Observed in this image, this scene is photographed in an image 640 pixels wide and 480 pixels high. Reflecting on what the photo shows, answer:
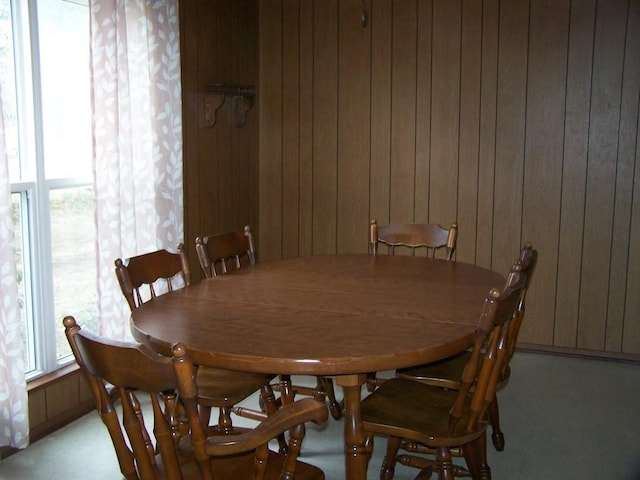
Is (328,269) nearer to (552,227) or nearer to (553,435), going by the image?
(553,435)

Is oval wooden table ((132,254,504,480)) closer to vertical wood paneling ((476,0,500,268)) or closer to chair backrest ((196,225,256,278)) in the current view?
chair backrest ((196,225,256,278))

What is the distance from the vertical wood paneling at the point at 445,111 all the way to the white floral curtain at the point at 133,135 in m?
1.53

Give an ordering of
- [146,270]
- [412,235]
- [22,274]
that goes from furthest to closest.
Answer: [412,235] < [22,274] < [146,270]

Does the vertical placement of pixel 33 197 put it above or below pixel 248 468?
above

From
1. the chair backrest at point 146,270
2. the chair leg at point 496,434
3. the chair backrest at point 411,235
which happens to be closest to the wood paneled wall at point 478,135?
the chair backrest at point 411,235

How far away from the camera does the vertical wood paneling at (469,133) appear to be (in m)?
3.93

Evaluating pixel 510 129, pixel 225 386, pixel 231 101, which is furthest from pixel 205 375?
pixel 510 129

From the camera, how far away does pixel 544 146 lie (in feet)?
13.3

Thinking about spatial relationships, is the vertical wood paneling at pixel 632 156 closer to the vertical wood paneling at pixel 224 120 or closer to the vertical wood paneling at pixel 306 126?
the vertical wood paneling at pixel 306 126

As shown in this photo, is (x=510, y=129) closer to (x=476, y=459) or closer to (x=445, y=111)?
(x=445, y=111)

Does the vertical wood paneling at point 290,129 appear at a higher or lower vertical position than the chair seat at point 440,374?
higher

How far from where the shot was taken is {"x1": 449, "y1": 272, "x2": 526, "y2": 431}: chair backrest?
6.31 ft

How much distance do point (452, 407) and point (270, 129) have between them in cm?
278

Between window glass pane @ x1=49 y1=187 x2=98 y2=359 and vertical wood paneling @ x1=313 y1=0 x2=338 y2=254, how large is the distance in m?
1.63
